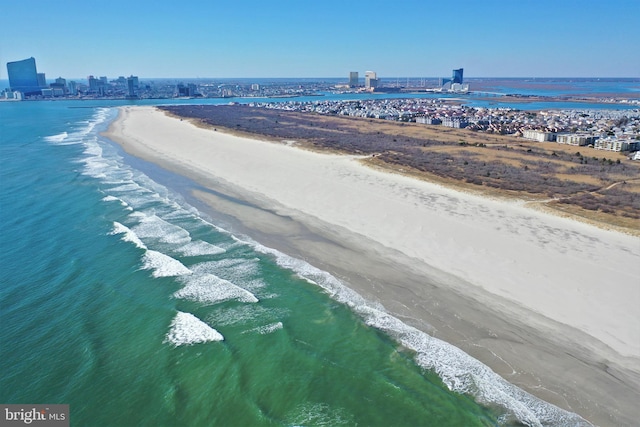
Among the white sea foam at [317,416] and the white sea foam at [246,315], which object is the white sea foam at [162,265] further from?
the white sea foam at [317,416]

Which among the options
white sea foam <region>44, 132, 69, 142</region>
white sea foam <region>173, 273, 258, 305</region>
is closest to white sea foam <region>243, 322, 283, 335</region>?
white sea foam <region>173, 273, 258, 305</region>

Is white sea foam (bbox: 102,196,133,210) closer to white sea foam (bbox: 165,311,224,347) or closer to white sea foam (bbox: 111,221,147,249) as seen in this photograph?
white sea foam (bbox: 111,221,147,249)

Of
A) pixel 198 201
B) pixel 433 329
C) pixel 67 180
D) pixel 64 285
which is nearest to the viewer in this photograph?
pixel 433 329

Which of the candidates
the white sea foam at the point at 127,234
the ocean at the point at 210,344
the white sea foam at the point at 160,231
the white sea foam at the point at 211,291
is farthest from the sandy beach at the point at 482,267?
the white sea foam at the point at 127,234

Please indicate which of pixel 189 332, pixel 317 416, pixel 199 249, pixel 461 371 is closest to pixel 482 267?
pixel 461 371

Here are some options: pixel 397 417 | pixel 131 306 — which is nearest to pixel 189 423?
pixel 397 417

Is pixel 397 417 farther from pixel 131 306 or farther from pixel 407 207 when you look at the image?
pixel 407 207
